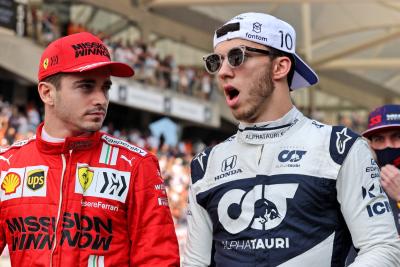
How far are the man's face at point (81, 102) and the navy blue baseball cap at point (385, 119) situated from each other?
67.7 inches

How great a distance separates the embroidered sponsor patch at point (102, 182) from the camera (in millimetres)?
3234

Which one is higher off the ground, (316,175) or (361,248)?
(316,175)

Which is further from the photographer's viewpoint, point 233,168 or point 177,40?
point 177,40

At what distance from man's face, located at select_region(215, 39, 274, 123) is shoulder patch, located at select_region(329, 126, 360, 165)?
0.28m

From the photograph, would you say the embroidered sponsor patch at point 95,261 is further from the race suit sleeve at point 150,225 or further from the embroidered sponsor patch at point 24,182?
the embroidered sponsor patch at point 24,182

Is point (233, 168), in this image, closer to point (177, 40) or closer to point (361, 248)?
point (361, 248)

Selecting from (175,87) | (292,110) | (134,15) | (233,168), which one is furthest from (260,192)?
(134,15)

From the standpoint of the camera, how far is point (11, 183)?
334 centimetres

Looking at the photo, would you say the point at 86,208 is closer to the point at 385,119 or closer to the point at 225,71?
the point at 225,71

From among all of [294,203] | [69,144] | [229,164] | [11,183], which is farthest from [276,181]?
[11,183]

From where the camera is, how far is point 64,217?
3199 millimetres

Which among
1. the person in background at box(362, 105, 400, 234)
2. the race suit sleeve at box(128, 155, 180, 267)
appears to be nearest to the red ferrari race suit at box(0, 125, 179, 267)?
the race suit sleeve at box(128, 155, 180, 267)

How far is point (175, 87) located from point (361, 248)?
2312 centimetres

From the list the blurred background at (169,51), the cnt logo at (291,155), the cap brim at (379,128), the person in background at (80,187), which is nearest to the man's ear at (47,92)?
the person in background at (80,187)
